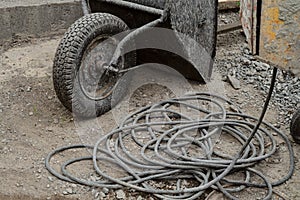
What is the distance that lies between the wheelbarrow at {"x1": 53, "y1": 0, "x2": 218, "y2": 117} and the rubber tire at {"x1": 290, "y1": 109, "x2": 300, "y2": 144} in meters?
1.11

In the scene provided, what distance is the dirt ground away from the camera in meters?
3.11

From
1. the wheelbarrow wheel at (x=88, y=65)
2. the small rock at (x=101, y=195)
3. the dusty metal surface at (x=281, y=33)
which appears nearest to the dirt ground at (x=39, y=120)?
the small rock at (x=101, y=195)

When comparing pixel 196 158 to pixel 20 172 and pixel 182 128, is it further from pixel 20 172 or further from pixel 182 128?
pixel 20 172

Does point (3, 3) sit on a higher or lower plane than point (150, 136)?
higher

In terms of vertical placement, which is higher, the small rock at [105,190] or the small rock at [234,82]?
the small rock at [105,190]

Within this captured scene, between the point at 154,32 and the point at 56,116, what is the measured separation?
1044 mm

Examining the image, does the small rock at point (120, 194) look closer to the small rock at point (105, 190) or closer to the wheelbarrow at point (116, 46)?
the small rock at point (105, 190)

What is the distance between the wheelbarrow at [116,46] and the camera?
365cm

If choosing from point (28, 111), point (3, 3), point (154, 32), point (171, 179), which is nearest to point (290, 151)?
point (171, 179)

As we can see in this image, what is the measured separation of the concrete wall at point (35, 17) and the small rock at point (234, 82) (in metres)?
1.88

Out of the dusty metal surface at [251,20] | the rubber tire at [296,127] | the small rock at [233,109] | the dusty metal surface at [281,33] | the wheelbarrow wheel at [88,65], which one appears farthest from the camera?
the small rock at [233,109]

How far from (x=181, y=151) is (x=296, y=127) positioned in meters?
0.83

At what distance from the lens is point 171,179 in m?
3.24

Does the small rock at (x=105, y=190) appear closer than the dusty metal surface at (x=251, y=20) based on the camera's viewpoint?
No
